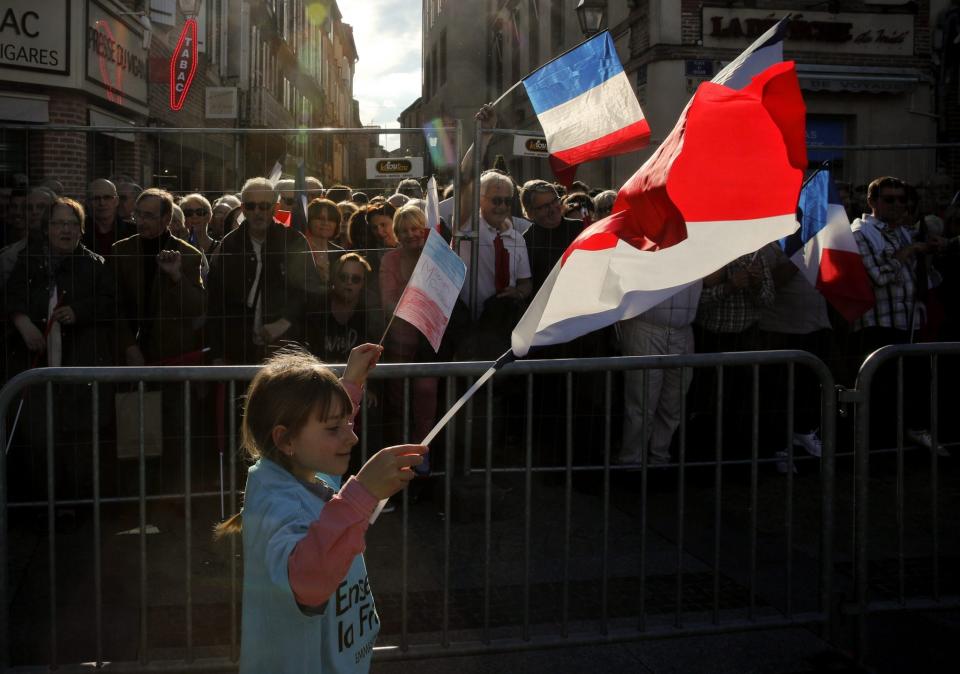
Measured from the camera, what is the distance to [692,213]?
8.07ft

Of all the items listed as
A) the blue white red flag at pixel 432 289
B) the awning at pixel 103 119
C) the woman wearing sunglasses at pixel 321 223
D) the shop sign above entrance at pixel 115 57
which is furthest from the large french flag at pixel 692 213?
the awning at pixel 103 119

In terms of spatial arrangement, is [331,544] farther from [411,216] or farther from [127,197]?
[127,197]

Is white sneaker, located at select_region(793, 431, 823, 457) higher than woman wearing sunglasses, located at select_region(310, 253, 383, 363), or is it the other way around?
woman wearing sunglasses, located at select_region(310, 253, 383, 363)

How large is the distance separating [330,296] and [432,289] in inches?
79.3

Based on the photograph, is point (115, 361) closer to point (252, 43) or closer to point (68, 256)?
point (68, 256)

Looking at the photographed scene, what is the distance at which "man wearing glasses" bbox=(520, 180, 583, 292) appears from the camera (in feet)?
22.7

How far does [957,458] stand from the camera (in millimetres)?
7750

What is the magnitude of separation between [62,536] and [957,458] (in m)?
6.18

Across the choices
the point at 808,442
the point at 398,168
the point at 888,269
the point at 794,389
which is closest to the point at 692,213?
the point at 794,389

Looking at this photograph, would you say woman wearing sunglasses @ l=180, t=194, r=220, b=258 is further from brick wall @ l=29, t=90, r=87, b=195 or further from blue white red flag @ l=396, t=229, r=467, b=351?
blue white red flag @ l=396, t=229, r=467, b=351

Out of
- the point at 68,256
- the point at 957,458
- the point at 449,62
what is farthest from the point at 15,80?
the point at 449,62

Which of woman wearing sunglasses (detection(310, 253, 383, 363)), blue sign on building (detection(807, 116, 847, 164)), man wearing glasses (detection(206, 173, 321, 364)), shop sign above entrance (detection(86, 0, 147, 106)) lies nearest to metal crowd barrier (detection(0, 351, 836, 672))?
woman wearing sunglasses (detection(310, 253, 383, 363))

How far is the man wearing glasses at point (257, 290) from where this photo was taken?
6.06 m

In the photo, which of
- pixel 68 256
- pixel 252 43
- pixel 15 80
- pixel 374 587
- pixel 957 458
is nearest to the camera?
pixel 374 587
